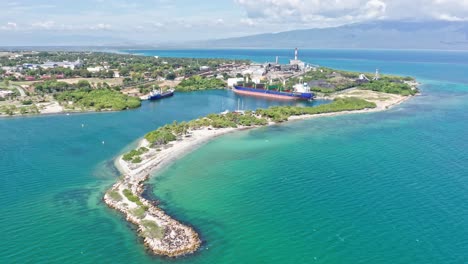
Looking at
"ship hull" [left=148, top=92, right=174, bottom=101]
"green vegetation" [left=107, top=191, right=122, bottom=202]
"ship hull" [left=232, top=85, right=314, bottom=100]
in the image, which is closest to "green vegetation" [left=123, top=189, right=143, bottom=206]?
"green vegetation" [left=107, top=191, right=122, bottom=202]

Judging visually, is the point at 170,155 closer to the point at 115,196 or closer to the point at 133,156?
the point at 133,156

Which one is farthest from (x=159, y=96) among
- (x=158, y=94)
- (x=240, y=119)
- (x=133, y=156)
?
(x=133, y=156)

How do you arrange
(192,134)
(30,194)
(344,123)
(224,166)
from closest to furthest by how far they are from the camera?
(30,194), (224,166), (192,134), (344,123)

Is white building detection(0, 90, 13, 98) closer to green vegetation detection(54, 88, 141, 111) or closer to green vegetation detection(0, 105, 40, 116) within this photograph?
green vegetation detection(54, 88, 141, 111)

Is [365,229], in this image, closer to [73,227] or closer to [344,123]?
[73,227]

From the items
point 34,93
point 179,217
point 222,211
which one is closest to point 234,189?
point 222,211

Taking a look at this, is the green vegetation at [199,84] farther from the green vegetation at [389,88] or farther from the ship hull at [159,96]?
the green vegetation at [389,88]
